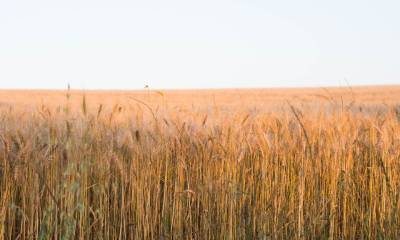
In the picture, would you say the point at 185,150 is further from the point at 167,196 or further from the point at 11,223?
the point at 11,223

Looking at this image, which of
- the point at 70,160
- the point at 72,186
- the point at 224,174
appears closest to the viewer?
the point at 72,186

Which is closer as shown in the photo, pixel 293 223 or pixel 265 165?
pixel 293 223

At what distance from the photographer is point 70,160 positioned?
2.11 meters

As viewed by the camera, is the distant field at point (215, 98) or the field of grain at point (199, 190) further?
the distant field at point (215, 98)

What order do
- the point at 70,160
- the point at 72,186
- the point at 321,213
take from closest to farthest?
1. the point at 72,186
2. the point at 70,160
3. the point at 321,213

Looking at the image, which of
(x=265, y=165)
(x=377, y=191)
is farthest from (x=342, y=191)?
(x=265, y=165)

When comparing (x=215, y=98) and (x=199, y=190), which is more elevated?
(x=215, y=98)

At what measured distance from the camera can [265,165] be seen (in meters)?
2.33

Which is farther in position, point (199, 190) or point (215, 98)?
point (215, 98)

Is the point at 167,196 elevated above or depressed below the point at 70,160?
below

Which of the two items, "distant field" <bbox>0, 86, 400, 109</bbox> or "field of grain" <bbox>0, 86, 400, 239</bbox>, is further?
"distant field" <bbox>0, 86, 400, 109</bbox>

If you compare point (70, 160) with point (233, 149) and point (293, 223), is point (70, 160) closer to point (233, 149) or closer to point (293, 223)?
point (233, 149)

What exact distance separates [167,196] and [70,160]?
456 mm

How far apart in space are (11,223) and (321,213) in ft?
4.51
